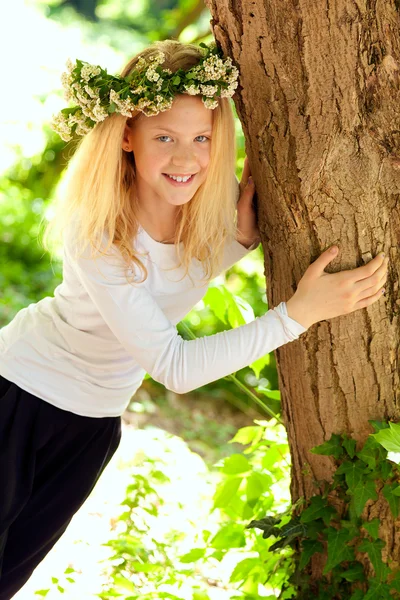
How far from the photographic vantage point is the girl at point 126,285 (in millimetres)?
1774

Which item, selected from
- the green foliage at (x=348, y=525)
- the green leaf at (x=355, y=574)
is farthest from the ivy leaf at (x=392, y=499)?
the green leaf at (x=355, y=574)

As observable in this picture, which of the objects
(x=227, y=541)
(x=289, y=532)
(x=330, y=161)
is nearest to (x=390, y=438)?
(x=289, y=532)

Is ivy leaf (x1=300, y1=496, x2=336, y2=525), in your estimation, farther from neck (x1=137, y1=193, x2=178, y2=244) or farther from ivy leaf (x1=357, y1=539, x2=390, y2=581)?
neck (x1=137, y1=193, x2=178, y2=244)

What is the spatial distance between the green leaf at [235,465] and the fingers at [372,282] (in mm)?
717

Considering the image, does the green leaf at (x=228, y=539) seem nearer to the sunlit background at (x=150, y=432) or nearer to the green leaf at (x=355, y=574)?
the sunlit background at (x=150, y=432)

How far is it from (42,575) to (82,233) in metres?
1.49

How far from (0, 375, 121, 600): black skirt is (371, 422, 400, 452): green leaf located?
83 cm

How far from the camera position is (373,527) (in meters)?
1.88

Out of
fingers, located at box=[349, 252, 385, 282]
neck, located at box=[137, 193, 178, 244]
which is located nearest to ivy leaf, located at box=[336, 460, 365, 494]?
fingers, located at box=[349, 252, 385, 282]

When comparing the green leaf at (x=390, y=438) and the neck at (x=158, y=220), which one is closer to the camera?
the green leaf at (x=390, y=438)

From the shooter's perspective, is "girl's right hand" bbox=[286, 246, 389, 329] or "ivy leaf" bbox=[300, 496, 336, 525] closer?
"girl's right hand" bbox=[286, 246, 389, 329]

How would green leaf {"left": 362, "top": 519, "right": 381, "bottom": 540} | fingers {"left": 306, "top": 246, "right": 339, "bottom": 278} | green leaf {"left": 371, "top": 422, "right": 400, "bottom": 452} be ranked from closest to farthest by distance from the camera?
green leaf {"left": 371, "top": 422, "right": 400, "bottom": 452}
fingers {"left": 306, "top": 246, "right": 339, "bottom": 278}
green leaf {"left": 362, "top": 519, "right": 381, "bottom": 540}

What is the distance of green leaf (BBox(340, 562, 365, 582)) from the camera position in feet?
6.46

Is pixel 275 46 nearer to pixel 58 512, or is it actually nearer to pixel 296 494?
pixel 296 494
